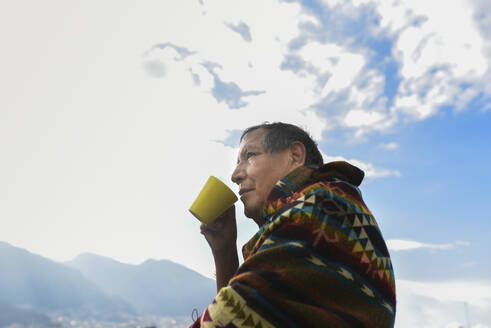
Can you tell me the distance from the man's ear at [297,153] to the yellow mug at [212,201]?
615 millimetres

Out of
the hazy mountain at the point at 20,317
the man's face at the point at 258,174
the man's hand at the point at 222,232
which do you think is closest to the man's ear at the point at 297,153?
the man's face at the point at 258,174

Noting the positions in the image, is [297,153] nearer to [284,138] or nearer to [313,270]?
[284,138]

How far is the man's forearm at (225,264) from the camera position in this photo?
1.93m

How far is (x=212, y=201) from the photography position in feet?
6.73

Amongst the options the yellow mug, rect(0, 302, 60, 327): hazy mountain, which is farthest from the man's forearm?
rect(0, 302, 60, 327): hazy mountain

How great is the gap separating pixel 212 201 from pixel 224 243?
0.90 feet

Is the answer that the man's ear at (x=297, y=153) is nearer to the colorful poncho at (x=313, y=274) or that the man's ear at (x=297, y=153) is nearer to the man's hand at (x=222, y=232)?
the colorful poncho at (x=313, y=274)

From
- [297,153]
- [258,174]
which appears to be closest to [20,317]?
[258,174]

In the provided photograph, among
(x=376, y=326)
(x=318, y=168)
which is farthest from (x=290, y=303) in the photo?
(x=318, y=168)

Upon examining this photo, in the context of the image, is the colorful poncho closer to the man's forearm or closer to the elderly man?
the elderly man

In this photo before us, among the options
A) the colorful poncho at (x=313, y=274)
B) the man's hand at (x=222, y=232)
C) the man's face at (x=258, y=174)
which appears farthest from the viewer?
the man's hand at (x=222, y=232)

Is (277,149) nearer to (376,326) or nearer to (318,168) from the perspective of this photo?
(318,168)

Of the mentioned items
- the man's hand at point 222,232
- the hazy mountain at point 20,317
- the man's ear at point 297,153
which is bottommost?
the hazy mountain at point 20,317

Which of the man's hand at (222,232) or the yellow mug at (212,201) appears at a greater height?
the yellow mug at (212,201)
